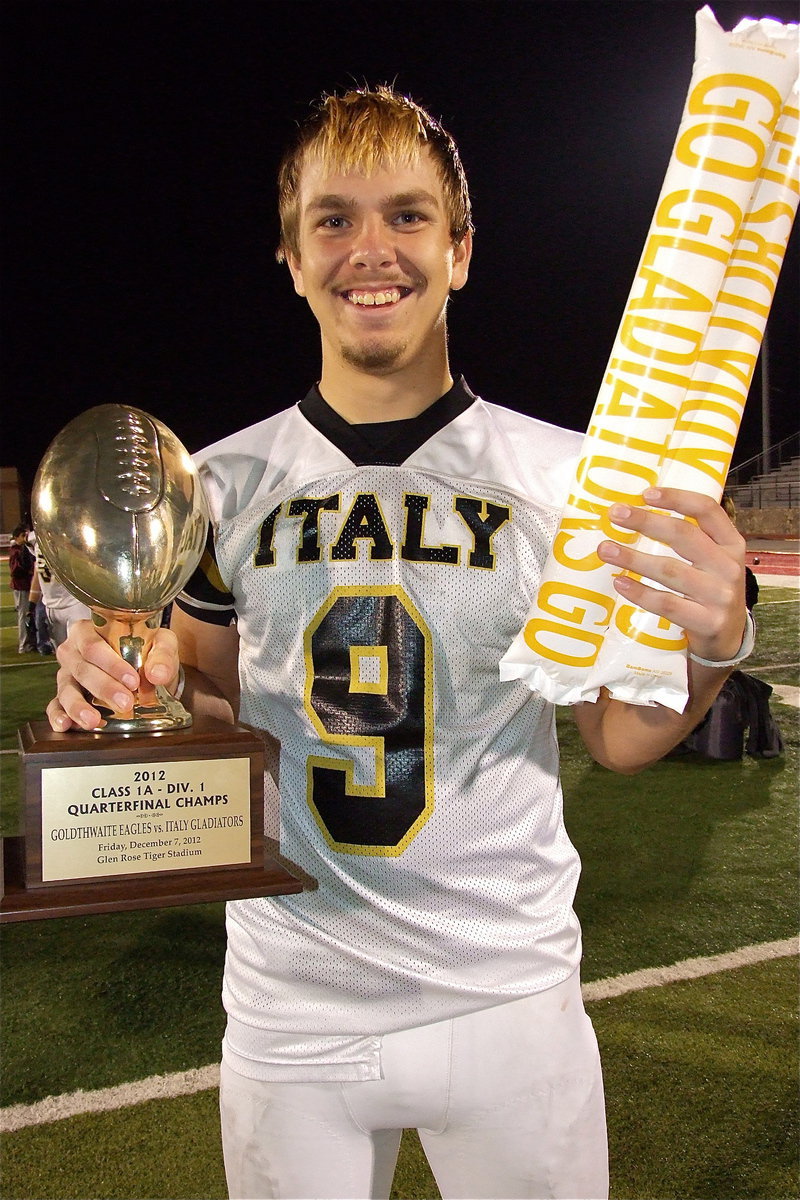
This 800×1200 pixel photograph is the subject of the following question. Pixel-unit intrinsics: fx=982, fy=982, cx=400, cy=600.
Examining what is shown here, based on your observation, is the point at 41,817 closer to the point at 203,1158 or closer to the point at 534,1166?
the point at 534,1166

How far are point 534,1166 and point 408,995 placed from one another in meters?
0.23

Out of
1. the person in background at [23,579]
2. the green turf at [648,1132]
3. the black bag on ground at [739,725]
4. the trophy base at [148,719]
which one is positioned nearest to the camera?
the trophy base at [148,719]

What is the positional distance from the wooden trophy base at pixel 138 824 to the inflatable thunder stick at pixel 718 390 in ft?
1.33

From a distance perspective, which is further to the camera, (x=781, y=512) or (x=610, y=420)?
(x=781, y=512)

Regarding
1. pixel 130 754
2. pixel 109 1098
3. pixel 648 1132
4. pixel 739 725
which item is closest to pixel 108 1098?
pixel 109 1098

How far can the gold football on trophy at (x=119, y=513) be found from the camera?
1.04 meters

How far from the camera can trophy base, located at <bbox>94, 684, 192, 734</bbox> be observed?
1.01 m

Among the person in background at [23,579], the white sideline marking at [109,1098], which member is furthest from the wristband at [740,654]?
the person in background at [23,579]

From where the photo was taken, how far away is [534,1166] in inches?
43.6

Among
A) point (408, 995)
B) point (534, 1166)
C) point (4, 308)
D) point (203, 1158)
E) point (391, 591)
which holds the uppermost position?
point (4, 308)

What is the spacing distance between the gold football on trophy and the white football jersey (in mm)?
184

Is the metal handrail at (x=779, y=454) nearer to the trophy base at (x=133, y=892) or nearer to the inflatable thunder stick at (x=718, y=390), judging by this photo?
the inflatable thunder stick at (x=718, y=390)

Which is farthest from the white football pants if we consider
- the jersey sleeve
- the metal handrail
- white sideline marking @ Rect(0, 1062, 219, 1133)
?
the metal handrail

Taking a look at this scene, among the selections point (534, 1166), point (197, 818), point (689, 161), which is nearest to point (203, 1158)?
point (534, 1166)
